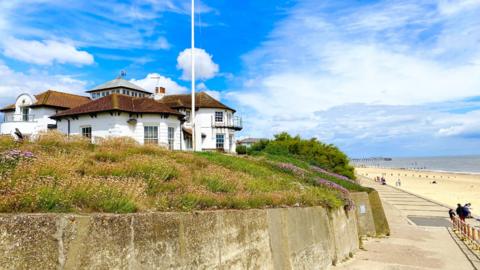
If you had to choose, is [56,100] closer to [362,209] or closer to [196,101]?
[196,101]

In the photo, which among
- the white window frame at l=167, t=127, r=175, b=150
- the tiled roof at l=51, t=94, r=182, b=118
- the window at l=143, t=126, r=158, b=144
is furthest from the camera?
the white window frame at l=167, t=127, r=175, b=150

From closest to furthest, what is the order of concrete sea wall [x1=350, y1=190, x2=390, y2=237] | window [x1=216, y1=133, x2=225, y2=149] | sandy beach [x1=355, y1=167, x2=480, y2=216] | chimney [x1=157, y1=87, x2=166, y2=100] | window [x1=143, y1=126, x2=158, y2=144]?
concrete sea wall [x1=350, y1=190, x2=390, y2=237]
window [x1=143, y1=126, x2=158, y2=144]
window [x1=216, y1=133, x2=225, y2=149]
sandy beach [x1=355, y1=167, x2=480, y2=216]
chimney [x1=157, y1=87, x2=166, y2=100]

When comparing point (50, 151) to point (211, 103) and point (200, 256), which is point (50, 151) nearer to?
point (200, 256)

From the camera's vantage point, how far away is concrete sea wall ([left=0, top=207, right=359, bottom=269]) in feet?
14.5

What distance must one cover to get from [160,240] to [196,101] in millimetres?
33555

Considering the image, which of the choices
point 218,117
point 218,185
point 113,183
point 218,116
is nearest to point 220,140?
point 218,117

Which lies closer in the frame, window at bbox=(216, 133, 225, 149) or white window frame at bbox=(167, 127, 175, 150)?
white window frame at bbox=(167, 127, 175, 150)

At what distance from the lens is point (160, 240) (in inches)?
224

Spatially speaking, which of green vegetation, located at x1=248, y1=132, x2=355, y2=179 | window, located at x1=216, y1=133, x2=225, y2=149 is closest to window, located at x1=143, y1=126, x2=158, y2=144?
green vegetation, located at x1=248, y1=132, x2=355, y2=179

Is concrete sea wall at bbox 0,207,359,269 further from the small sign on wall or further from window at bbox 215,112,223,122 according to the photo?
window at bbox 215,112,223,122

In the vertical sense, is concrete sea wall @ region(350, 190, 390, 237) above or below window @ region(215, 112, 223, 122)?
below

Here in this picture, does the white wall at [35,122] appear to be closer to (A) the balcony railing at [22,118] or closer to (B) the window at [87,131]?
(A) the balcony railing at [22,118]

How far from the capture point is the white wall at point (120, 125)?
2634 centimetres

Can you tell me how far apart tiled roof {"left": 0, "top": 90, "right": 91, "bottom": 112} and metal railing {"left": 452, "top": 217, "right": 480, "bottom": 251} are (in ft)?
103
